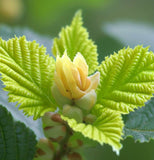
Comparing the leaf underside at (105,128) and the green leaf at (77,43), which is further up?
the green leaf at (77,43)

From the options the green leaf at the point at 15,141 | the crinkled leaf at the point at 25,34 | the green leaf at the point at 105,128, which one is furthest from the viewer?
the crinkled leaf at the point at 25,34

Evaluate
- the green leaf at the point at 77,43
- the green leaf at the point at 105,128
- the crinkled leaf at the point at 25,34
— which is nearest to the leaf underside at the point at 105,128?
the green leaf at the point at 105,128

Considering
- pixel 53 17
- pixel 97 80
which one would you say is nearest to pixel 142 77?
pixel 97 80

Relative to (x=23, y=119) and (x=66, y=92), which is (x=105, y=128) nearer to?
(x=66, y=92)

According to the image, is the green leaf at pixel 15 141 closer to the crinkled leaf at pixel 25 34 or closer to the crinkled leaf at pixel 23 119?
the crinkled leaf at pixel 23 119

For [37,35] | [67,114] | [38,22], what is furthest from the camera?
[38,22]

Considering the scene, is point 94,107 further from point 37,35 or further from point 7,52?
point 37,35

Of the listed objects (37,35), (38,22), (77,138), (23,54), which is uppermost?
(38,22)
